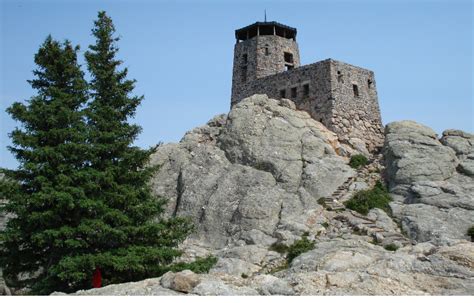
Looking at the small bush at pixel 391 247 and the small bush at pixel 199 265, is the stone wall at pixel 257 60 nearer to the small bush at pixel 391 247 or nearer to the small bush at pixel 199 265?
the small bush at pixel 199 265

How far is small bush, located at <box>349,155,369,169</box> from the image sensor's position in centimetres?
3900

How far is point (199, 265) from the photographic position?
25.4m

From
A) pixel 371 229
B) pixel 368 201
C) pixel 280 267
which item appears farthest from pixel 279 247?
pixel 368 201

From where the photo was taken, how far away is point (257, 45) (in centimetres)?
4709

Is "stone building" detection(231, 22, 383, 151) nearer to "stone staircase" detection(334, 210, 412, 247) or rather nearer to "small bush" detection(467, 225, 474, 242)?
"stone staircase" detection(334, 210, 412, 247)

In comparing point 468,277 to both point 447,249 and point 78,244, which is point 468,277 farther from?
point 78,244

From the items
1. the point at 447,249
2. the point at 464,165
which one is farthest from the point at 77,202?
the point at 464,165

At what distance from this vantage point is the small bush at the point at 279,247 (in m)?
29.4

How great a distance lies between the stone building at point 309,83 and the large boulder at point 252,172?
60.8 inches

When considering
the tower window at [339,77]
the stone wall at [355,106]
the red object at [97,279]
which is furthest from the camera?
the tower window at [339,77]

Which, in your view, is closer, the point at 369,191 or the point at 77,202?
the point at 77,202

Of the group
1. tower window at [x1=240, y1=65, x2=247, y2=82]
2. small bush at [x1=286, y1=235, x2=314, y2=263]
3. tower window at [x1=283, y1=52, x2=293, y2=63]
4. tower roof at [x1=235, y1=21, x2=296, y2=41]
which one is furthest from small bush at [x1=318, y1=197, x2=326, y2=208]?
tower roof at [x1=235, y1=21, x2=296, y2=41]

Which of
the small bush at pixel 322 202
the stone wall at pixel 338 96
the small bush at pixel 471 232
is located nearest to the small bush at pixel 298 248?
the small bush at pixel 322 202

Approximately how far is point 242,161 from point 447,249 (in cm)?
1939
